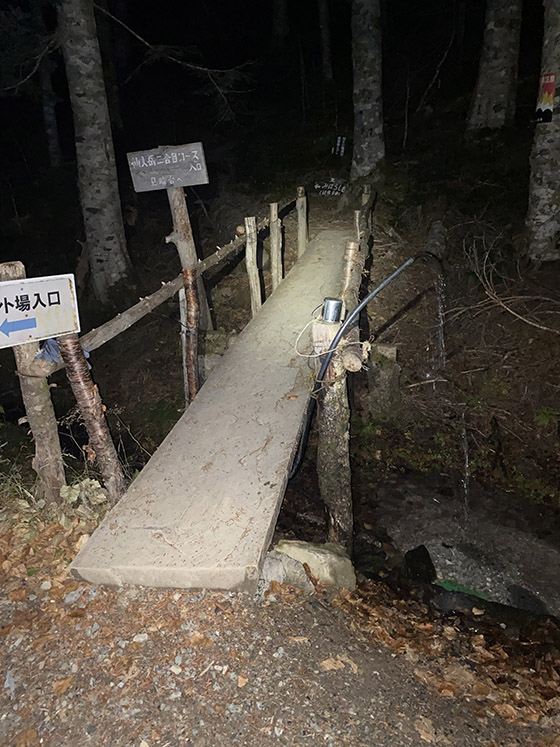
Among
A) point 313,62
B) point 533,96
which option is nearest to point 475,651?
point 533,96

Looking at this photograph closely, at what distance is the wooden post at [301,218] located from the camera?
898cm

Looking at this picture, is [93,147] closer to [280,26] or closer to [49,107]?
[49,107]

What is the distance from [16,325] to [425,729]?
3.38 meters

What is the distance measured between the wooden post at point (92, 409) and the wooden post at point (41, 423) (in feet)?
0.71

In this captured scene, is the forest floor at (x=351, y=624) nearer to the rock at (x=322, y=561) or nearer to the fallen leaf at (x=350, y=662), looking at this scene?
A: the fallen leaf at (x=350, y=662)

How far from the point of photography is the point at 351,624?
3230mm

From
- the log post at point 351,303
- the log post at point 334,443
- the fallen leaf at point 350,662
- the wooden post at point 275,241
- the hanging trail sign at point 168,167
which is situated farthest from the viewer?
the wooden post at point 275,241

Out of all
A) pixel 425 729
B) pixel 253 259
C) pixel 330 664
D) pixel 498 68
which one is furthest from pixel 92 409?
pixel 498 68

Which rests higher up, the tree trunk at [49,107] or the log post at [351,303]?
the tree trunk at [49,107]

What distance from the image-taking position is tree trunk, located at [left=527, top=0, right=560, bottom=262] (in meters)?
6.73

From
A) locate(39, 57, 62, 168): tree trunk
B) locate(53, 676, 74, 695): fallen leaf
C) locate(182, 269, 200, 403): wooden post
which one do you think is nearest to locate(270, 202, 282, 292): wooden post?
locate(182, 269, 200, 403): wooden post

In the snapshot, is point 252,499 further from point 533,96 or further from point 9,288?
point 533,96

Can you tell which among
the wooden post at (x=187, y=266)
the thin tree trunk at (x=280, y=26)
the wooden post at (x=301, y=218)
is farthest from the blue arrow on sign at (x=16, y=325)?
the thin tree trunk at (x=280, y=26)

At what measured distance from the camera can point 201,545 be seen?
306 centimetres
